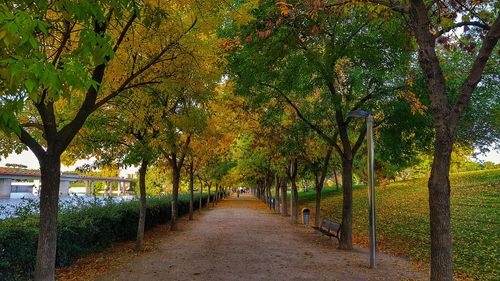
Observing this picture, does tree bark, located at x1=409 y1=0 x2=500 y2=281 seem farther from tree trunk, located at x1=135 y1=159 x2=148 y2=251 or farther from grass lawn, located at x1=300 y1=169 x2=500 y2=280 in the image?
tree trunk, located at x1=135 y1=159 x2=148 y2=251

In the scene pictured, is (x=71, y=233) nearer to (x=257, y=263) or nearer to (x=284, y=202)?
(x=257, y=263)

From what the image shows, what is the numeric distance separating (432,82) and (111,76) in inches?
251

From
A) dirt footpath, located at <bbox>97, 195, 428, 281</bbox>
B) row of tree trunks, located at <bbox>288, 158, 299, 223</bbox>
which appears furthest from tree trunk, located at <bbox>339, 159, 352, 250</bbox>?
row of tree trunks, located at <bbox>288, 158, 299, 223</bbox>

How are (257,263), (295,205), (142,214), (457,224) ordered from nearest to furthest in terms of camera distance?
(257,263)
(142,214)
(457,224)
(295,205)

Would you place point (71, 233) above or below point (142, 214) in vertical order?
below

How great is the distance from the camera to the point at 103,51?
4.27 m

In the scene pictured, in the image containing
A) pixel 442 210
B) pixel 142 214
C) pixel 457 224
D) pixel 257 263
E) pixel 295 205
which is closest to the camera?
pixel 442 210

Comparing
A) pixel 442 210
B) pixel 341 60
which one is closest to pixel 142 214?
pixel 341 60

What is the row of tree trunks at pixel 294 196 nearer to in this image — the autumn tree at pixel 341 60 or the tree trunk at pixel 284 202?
the tree trunk at pixel 284 202

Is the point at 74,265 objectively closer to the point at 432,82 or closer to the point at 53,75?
the point at 53,75

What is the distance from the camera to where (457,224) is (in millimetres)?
17234

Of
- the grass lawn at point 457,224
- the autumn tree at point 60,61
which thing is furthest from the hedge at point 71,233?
the grass lawn at point 457,224

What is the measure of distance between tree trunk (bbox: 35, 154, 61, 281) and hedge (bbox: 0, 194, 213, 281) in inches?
47.8

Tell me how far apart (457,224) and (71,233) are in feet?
49.4
